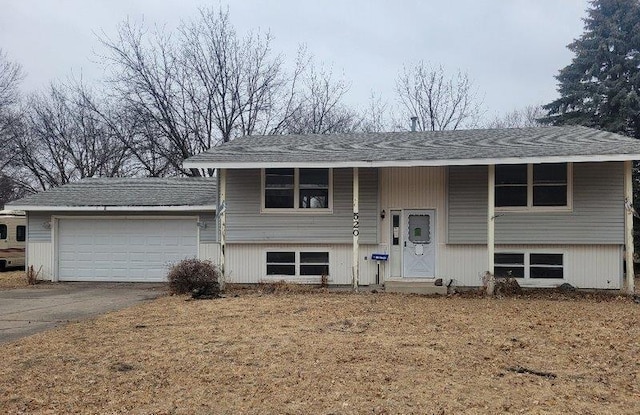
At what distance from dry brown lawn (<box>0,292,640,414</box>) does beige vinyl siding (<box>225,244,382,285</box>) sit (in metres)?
4.07

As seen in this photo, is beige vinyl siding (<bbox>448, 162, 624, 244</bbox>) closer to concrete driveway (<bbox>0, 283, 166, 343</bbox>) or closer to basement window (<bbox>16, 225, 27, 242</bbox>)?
concrete driveway (<bbox>0, 283, 166, 343</bbox>)

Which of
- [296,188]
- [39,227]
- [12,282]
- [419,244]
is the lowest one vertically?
[12,282]

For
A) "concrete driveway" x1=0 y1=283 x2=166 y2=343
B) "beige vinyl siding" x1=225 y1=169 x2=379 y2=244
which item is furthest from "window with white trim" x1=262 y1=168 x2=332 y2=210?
"concrete driveway" x1=0 y1=283 x2=166 y2=343

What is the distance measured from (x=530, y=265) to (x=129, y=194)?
39.4 feet

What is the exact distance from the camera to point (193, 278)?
41.6 feet

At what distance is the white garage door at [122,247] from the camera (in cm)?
1584

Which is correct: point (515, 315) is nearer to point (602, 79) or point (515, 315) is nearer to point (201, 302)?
point (201, 302)

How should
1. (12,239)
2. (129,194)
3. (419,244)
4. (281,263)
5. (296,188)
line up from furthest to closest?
(12,239), (129,194), (281,263), (296,188), (419,244)

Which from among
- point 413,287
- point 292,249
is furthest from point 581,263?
point 292,249

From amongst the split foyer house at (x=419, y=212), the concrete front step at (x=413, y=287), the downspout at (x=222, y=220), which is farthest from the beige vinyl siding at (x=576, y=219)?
the downspout at (x=222, y=220)

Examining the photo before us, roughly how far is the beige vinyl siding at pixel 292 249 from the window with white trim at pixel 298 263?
4.4 inches

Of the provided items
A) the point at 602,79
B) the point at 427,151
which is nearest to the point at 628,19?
the point at 602,79

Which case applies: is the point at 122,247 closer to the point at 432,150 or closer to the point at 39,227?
the point at 39,227

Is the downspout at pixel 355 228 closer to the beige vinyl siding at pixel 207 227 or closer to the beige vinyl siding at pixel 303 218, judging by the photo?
the beige vinyl siding at pixel 303 218
